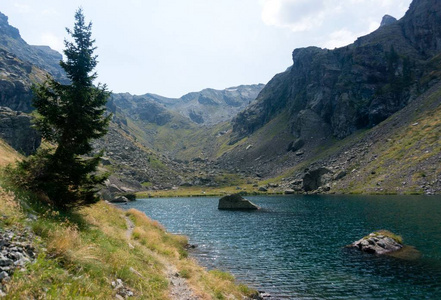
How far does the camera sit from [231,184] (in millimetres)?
190875

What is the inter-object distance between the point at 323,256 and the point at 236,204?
5547 centimetres

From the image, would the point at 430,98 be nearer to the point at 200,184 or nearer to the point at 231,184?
the point at 231,184

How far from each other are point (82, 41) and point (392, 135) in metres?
159

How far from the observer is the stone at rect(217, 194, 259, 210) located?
85.9m

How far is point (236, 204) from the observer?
288 feet

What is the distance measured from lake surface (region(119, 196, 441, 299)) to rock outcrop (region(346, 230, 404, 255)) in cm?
169

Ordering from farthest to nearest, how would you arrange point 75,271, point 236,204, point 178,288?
1. point 236,204
2. point 178,288
3. point 75,271

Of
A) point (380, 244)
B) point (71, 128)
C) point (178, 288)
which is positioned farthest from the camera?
point (380, 244)

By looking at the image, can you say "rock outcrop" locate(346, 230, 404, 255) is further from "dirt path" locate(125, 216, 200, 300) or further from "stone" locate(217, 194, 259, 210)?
"stone" locate(217, 194, 259, 210)

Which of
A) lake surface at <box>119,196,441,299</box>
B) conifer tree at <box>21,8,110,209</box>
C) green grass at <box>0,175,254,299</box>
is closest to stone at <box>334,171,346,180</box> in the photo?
lake surface at <box>119,196,441,299</box>

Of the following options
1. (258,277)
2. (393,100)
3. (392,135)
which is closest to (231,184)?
(392,135)

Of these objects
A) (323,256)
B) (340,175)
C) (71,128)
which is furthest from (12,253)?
(340,175)

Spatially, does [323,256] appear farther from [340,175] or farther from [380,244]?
[340,175]

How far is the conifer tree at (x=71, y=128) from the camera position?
60.3 ft
